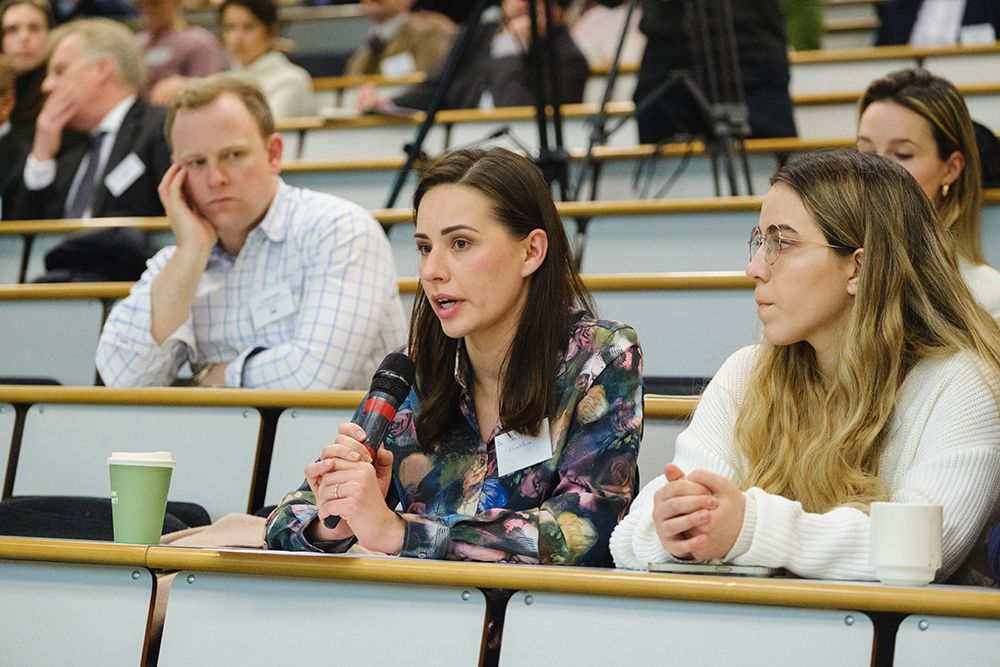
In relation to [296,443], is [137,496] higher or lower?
lower

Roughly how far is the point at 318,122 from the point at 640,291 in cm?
228

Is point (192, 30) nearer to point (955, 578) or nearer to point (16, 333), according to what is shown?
point (16, 333)

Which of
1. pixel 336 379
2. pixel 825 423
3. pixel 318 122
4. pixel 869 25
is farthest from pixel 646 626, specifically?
pixel 869 25

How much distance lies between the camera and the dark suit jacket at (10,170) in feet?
13.4

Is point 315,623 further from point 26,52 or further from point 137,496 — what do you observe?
point 26,52

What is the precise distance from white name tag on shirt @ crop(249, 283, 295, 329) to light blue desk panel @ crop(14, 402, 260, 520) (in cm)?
46

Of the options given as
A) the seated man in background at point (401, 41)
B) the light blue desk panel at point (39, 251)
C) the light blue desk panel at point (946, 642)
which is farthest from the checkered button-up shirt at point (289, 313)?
the seated man in background at point (401, 41)

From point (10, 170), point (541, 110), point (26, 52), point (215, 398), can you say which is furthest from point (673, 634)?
point (26, 52)

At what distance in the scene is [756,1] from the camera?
3.62 m

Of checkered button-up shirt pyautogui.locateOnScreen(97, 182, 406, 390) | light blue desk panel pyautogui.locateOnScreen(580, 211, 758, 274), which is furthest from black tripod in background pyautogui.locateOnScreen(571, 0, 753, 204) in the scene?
checkered button-up shirt pyautogui.locateOnScreen(97, 182, 406, 390)

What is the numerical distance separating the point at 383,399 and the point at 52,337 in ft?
5.40

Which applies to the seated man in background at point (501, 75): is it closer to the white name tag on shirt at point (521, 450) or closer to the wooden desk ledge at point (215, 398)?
the wooden desk ledge at point (215, 398)

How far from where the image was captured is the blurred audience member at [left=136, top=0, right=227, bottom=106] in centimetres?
529

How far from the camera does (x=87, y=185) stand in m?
3.93
